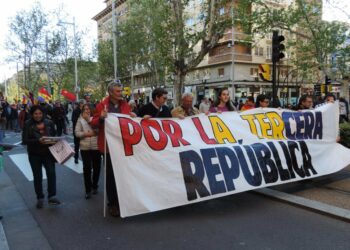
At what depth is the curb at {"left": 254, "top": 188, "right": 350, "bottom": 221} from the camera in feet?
16.2

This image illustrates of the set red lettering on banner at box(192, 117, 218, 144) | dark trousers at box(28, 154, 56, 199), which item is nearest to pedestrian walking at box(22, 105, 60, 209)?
dark trousers at box(28, 154, 56, 199)

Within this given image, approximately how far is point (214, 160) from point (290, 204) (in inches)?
55.5

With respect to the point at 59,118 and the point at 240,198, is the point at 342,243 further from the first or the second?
the point at 59,118

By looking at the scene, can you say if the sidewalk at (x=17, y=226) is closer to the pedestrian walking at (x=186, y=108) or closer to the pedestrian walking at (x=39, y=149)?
the pedestrian walking at (x=39, y=149)

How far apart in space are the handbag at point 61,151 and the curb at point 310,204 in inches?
125

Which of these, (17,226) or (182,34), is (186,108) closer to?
(17,226)

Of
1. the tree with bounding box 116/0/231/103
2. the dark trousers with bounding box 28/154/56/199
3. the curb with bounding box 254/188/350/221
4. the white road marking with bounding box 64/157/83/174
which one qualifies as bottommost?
the white road marking with bounding box 64/157/83/174

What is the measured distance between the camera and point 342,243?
13.6 feet

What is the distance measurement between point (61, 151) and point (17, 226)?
1275 millimetres

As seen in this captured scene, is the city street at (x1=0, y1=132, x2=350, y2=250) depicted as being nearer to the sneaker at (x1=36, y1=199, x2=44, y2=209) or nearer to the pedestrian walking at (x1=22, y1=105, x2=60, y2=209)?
the sneaker at (x1=36, y1=199, x2=44, y2=209)

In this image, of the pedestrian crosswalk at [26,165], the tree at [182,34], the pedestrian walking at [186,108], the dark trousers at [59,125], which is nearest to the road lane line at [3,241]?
the pedestrian walking at [186,108]

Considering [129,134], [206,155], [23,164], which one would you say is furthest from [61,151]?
[23,164]

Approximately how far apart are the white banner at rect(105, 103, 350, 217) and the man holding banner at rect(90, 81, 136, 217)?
11.3 inches

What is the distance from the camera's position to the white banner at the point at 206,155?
15.8 feet
